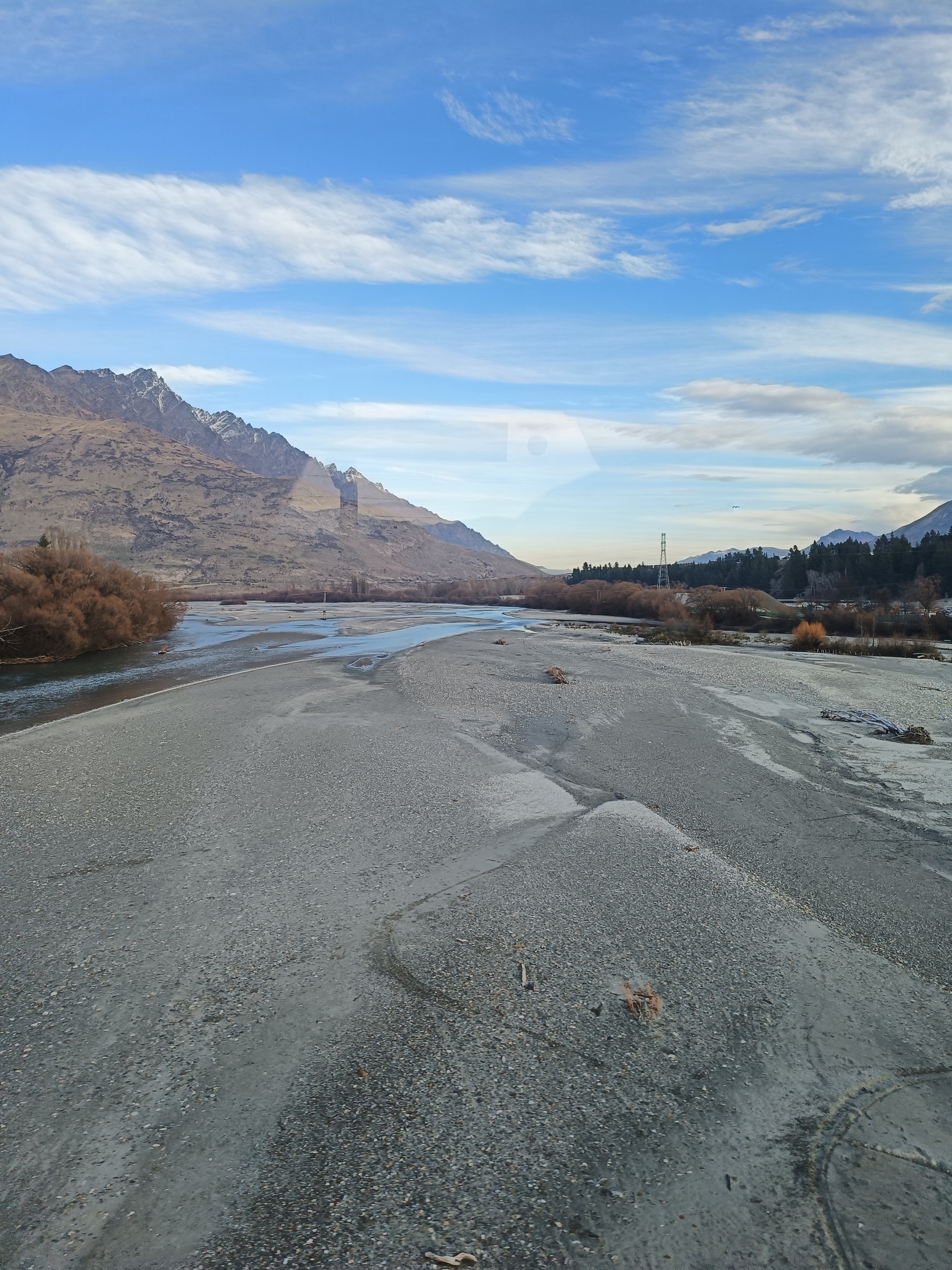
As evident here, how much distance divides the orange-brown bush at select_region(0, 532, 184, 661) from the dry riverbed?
20.1 meters

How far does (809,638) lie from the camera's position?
3362 cm

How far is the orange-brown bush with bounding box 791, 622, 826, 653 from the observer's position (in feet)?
109

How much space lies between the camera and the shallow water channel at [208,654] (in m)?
19.1

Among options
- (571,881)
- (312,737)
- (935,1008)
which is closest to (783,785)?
(571,881)

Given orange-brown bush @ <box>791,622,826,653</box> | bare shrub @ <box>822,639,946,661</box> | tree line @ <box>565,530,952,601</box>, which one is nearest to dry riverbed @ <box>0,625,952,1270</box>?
bare shrub @ <box>822,639,946,661</box>

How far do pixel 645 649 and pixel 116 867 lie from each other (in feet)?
84.8

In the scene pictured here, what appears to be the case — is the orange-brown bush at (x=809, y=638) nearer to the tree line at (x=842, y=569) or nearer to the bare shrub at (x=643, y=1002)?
the tree line at (x=842, y=569)

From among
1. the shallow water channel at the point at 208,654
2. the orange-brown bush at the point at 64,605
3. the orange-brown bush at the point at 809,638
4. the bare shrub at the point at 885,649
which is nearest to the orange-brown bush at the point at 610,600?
the shallow water channel at the point at 208,654

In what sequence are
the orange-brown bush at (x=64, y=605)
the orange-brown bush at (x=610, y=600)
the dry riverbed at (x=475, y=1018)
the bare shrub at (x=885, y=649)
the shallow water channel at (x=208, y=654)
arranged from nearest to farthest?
the dry riverbed at (x=475, y=1018) → the shallow water channel at (x=208, y=654) → the orange-brown bush at (x=64, y=605) → the bare shrub at (x=885, y=649) → the orange-brown bush at (x=610, y=600)

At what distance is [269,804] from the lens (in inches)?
361

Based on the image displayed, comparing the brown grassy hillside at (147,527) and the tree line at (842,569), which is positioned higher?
the brown grassy hillside at (147,527)

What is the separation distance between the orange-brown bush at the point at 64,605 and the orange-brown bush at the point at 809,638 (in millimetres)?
31230

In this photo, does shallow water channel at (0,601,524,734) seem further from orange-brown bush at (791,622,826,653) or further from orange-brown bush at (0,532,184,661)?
orange-brown bush at (791,622,826,653)

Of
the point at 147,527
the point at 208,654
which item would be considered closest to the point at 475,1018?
the point at 208,654
